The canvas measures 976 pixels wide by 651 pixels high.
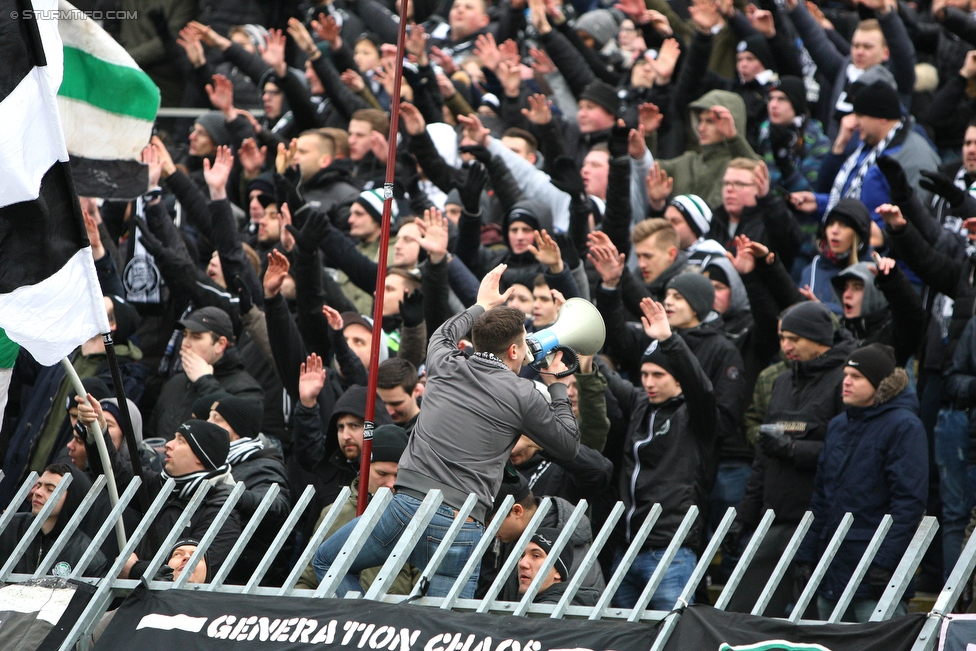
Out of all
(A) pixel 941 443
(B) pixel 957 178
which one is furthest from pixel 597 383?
(B) pixel 957 178

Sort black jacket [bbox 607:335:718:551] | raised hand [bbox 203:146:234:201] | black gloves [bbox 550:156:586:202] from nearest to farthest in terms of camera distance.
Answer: black jacket [bbox 607:335:718:551] → black gloves [bbox 550:156:586:202] → raised hand [bbox 203:146:234:201]

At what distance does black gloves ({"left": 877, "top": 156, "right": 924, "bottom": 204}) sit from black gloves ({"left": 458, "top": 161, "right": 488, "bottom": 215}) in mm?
2575

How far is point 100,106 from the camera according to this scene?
7.36m

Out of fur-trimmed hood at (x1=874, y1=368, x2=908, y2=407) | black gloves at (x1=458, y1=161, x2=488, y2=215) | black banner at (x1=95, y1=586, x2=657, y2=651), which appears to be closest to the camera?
black banner at (x1=95, y1=586, x2=657, y2=651)

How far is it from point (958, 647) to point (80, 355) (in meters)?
6.64

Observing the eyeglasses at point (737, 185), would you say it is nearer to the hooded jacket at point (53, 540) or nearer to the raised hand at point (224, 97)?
the raised hand at point (224, 97)

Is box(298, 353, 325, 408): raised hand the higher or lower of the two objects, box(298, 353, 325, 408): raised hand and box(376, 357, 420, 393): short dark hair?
the lower

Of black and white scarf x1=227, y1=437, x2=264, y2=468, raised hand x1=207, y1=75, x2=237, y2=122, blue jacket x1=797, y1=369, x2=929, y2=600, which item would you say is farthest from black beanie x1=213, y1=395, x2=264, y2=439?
raised hand x1=207, y1=75, x2=237, y2=122

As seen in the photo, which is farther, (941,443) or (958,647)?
(941,443)

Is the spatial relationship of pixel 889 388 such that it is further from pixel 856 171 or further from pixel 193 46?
pixel 193 46

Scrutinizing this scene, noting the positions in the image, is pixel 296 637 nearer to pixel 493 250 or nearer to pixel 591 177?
pixel 493 250

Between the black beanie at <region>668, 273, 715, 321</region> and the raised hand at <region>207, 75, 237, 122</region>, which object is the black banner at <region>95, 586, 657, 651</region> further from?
the raised hand at <region>207, 75, 237, 122</region>

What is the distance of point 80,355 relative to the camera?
8.85m

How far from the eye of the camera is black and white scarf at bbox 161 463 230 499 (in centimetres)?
652
